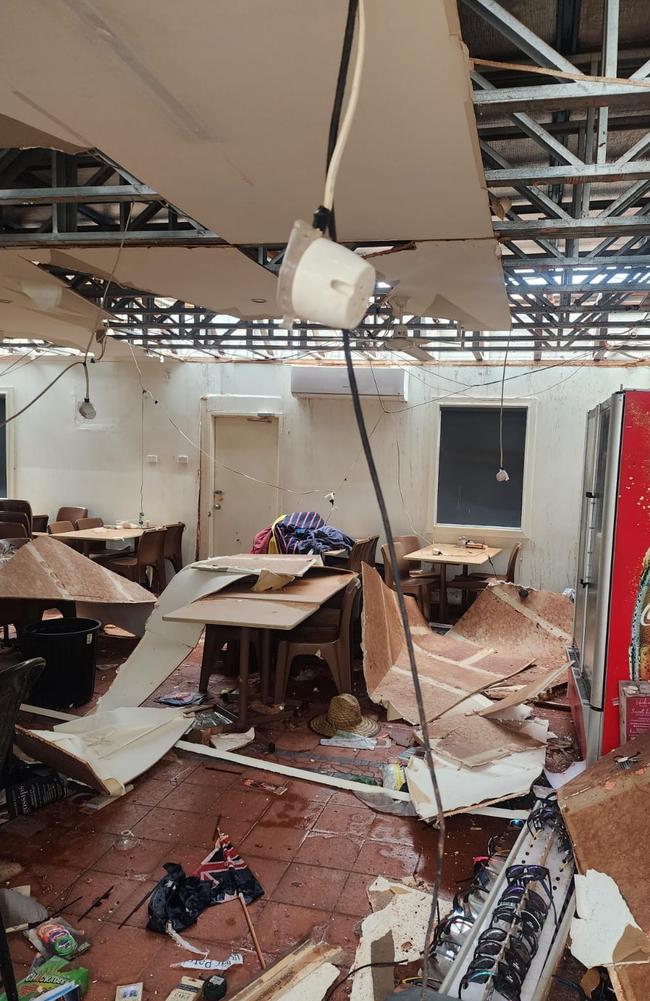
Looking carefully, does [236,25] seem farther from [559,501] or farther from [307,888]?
[559,501]

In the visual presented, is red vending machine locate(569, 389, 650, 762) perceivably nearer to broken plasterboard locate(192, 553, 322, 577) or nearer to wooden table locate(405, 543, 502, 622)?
broken plasterboard locate(192, 553, 322, 577)

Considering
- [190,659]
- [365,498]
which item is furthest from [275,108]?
[365,498]

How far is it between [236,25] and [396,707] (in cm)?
383

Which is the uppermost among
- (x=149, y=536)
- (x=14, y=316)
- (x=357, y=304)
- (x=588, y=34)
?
(x=588, y=34)

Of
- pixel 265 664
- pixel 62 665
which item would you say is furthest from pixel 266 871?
pixel 62 665

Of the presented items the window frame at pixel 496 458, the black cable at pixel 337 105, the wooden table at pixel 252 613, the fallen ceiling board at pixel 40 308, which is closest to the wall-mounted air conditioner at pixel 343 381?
the window frame at pixel 496 458

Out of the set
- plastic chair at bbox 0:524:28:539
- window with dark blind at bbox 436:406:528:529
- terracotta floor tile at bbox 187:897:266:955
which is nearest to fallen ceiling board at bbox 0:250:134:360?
plastic chair at bbox 0:524:28:539

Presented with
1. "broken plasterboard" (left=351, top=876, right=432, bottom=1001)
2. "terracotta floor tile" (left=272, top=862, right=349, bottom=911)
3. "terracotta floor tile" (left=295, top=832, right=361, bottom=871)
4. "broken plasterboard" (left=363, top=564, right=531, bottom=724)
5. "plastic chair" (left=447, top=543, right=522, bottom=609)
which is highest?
"plastic chair" (left=447, top=543, right=522, bottom=609)

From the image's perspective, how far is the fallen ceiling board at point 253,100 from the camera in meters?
1.58

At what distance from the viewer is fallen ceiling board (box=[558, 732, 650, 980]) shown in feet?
7.29

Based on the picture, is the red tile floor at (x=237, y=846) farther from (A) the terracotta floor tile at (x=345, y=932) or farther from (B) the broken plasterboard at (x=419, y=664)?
(B) the broken plasterboard at (x=419, y=664)

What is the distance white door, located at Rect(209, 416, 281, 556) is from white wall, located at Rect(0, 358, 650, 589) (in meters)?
0.24

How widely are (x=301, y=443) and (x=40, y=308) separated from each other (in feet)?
14.6

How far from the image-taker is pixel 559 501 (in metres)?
7.79
